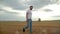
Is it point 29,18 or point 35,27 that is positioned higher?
point 29,18

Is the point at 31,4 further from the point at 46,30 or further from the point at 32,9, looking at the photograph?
the point at 46,30

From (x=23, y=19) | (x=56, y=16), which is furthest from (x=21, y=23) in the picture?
(x=56, y=16)

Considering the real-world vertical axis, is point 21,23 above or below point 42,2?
below

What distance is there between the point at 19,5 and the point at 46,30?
78 cm

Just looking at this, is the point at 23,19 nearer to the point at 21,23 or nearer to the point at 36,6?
the point at 21,23

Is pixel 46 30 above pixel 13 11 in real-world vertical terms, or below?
below

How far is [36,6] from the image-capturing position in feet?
13.9

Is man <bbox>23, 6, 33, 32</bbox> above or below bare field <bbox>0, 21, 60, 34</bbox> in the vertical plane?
above

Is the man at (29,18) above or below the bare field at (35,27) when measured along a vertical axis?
above

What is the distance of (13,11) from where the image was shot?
4227 millimetres

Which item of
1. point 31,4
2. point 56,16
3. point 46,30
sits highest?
point 31,4

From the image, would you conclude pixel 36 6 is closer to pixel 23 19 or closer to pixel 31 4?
pixel 31 4

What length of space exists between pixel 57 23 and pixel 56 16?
0.15 metres

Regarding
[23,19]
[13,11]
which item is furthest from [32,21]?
[13,11]
